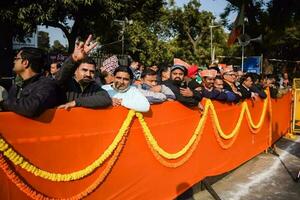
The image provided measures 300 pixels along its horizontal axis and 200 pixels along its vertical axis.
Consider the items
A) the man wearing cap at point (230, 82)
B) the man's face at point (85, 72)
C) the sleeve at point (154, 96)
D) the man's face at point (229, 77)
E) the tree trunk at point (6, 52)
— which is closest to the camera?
the man's face at point (85, 72)

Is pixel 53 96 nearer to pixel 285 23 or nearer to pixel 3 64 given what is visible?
pixel 3 64

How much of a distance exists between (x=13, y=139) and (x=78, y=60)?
0.98m

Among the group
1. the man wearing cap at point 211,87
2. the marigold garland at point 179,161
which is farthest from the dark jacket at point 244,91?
the marigold garland at point 179,161

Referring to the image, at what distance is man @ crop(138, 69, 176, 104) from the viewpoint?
5.31 m

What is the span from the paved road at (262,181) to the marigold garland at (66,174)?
217 centimetres

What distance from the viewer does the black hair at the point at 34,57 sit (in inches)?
152

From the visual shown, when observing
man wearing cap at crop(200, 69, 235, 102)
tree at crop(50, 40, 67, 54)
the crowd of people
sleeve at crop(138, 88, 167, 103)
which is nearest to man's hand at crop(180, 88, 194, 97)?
the crowd of people

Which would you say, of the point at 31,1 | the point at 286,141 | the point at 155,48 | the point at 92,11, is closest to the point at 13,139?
the point at 286,141

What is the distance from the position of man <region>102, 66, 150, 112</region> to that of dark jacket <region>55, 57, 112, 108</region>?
8.9 inches

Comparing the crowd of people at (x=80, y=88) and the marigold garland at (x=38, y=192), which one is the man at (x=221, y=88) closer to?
the crowd of people at (x=80, y=88)

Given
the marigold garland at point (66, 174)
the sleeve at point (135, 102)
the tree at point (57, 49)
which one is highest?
the tree at point (57, 49)

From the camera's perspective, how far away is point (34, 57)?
388 centimetres

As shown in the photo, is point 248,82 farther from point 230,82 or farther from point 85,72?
point 85,72

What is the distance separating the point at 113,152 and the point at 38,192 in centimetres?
103
